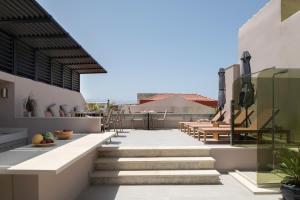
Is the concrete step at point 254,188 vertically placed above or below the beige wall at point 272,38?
below

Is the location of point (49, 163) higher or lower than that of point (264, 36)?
lower

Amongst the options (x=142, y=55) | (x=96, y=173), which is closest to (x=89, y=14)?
(x=96, y=173)

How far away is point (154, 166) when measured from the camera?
22.4 ft

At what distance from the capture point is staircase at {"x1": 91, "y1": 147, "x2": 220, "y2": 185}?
6.41 m

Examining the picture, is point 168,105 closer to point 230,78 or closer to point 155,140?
point 230,78

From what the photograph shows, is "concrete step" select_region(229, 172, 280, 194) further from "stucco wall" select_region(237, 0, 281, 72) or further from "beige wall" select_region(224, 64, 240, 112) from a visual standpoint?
"beige wall" select_region(224, 64, 240, 112)

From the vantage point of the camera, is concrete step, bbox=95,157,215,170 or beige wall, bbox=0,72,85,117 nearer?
concrete step, bbox=95,157,215,170

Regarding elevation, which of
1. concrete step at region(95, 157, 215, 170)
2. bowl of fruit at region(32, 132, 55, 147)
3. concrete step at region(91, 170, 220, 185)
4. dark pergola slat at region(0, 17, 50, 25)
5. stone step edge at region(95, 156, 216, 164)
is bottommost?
concrete step at region(91, 170, 220, 185)

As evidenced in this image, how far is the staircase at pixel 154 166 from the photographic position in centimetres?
641

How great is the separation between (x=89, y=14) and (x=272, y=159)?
13953mm

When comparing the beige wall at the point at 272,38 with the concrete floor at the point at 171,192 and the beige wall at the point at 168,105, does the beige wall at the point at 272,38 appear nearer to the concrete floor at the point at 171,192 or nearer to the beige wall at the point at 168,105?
the concrete floor at the point at 171,192

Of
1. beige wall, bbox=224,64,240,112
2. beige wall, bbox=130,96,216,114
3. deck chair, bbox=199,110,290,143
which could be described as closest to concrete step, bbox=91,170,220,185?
deck chair, bbox=199,110,290,143

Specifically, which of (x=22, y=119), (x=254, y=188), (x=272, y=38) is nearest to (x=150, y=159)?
(x=254, y=188)

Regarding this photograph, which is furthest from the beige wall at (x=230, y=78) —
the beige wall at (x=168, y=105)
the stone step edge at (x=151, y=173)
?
the stone step edge at (x=151, y=173)
